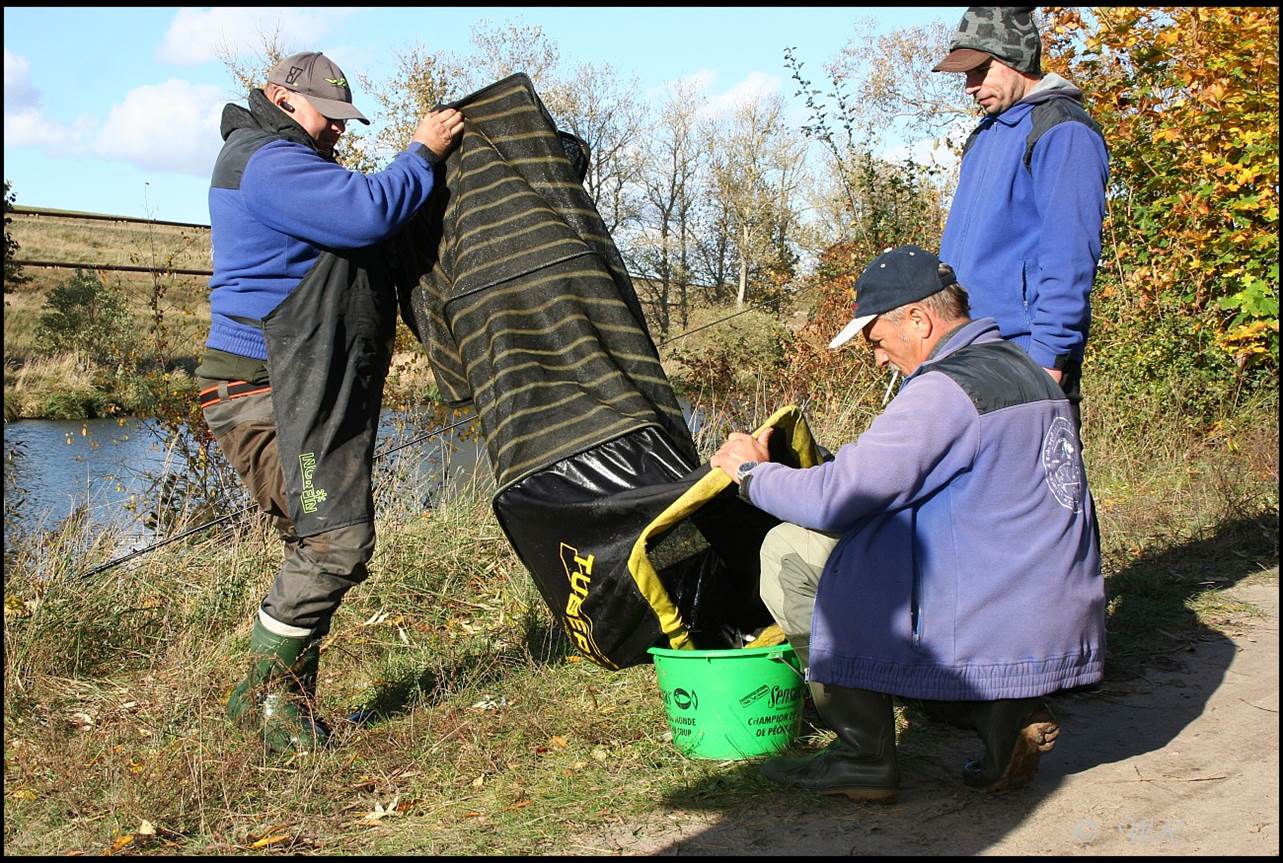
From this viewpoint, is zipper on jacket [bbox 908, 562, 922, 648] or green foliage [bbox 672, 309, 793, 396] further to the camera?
green foliage [bbox 672, 309, 793, 396]

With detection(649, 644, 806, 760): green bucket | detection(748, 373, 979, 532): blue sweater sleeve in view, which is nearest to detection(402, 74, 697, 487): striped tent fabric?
detection(649, 644, 806, 760): green bucket

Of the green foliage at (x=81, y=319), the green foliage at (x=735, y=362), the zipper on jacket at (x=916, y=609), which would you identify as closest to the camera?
the zipper on jacket at (x=916, y=609)

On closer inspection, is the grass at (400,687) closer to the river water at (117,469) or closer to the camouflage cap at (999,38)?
the river water at (117,469)

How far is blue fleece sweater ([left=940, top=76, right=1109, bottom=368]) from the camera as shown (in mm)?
3916

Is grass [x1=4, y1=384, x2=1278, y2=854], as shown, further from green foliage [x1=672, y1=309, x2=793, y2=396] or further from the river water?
green foliage [x1=672, y1=309, x2=793, y2=396]

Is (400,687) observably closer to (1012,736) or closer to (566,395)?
(566,395)

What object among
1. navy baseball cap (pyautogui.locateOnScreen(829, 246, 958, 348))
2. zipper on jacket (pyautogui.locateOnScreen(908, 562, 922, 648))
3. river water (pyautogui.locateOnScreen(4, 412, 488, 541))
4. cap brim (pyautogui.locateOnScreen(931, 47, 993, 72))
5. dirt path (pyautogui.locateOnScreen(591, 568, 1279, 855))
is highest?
cap brim (pyautogui.locateOnScreen(931, 47, 993, 72))

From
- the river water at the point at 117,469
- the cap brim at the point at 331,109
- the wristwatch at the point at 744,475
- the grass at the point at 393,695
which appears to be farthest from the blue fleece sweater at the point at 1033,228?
the river water at the point at 117,469

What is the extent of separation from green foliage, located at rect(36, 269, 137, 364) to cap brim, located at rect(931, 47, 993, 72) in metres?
11.3

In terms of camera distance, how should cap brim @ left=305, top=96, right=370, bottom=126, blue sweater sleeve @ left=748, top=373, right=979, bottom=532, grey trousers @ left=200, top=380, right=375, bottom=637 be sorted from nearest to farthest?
blue sweater sleeve @ left=748, top=373, right=979, bottom=532 < grey trousers @ left=200, top=380, right=375, bottom=637 < cap brim @ left=305, top=96, right=370, bottom=126

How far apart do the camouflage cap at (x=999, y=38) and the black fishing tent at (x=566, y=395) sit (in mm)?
1405

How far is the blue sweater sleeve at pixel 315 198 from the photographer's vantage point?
153 inches

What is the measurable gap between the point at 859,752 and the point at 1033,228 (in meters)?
1.85

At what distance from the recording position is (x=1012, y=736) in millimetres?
3383
